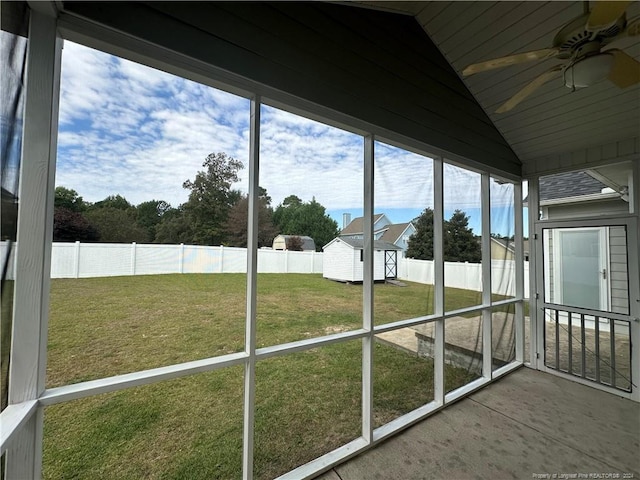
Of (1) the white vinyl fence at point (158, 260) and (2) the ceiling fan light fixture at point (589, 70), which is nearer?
(1) the white vinyl fence at point (158, 260)

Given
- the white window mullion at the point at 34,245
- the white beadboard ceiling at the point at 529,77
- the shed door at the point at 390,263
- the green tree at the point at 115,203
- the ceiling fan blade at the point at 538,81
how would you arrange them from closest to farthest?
the white window mullion at the point at 34,245 → the green tree at the point at 115,203 → the ceiling fan blade at the point at 538,81 → the white beadboard ceiling at the point at 529,77 → the shed door at the point at 390,263

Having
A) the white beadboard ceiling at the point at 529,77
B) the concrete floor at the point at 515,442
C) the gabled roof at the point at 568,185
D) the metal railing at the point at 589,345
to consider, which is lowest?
the concrete floor at the point at 515,442

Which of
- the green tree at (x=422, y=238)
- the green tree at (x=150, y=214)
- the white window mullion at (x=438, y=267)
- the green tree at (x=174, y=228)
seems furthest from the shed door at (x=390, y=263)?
the green tree at (x=150, y=214)

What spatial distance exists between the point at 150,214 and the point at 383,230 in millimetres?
1766

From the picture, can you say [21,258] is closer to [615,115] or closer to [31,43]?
A: [31,43]

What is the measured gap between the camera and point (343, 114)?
206cm

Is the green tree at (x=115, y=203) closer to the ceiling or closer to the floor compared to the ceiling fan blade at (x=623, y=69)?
closer to the floor

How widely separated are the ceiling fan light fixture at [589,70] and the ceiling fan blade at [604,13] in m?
0.19

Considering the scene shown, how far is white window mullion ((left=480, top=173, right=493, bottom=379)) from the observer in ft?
10.7

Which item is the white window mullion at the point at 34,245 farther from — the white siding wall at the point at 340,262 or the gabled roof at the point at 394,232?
the gabled roof at the point at 394,232

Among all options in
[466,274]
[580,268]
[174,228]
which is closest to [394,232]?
[466,274]

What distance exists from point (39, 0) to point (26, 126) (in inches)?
20.3

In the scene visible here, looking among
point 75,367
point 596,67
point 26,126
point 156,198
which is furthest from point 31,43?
point 596,67

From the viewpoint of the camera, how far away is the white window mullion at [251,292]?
1.65 metres
